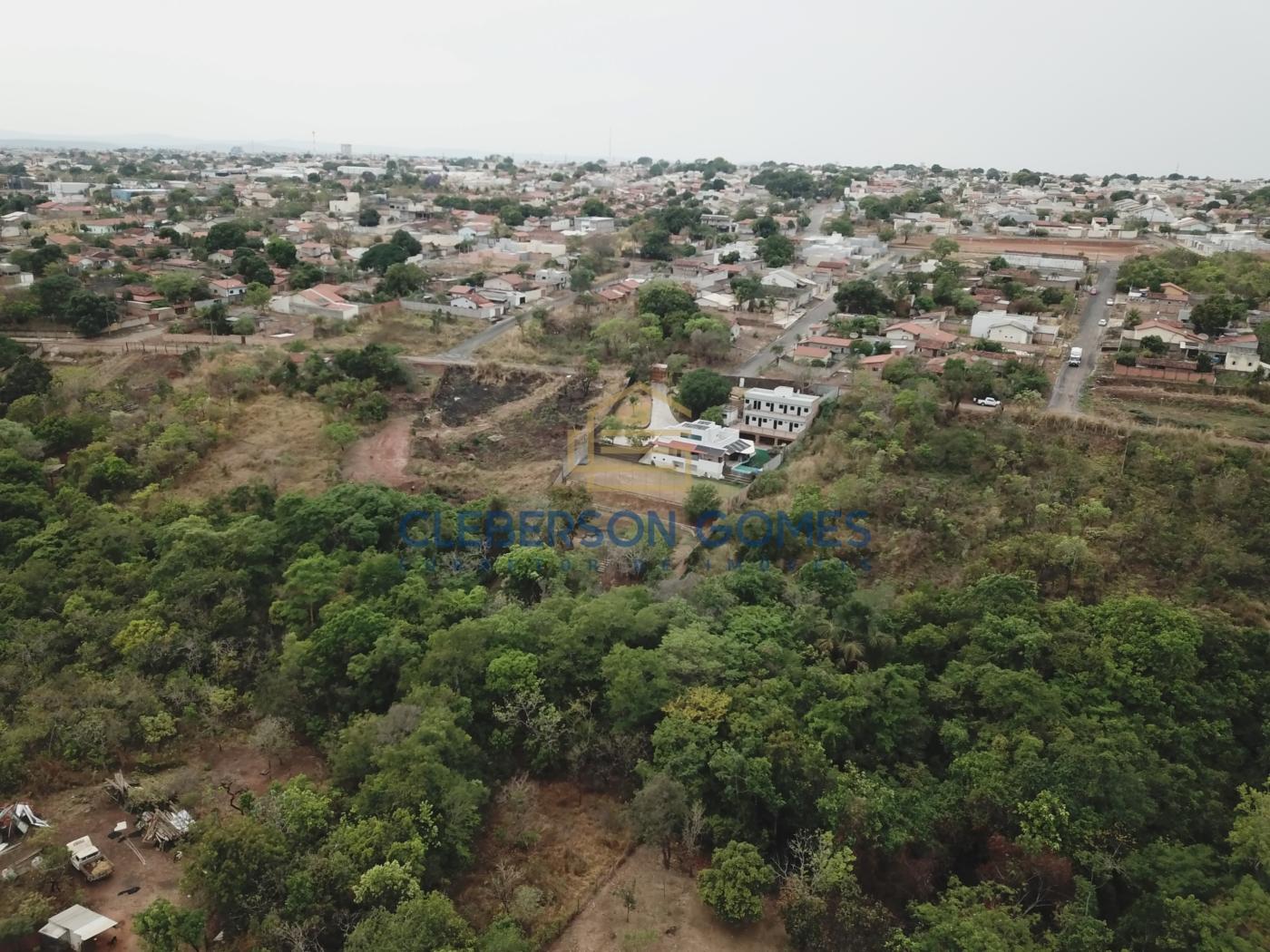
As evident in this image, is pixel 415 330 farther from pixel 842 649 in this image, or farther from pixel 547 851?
pixel 547 851

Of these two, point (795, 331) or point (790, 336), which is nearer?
point (790, 336)

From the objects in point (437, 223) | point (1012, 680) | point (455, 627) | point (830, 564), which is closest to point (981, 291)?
point (830, 564)

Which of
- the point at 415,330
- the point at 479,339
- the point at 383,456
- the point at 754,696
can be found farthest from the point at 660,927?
the point at 415,330

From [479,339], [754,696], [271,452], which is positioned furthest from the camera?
[479,339]

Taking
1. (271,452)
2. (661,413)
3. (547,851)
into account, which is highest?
(661,413)

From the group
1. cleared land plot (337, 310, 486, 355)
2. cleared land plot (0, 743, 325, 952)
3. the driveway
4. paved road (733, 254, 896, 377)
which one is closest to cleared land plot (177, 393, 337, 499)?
cleared land plot (337, 310, 486, 355)

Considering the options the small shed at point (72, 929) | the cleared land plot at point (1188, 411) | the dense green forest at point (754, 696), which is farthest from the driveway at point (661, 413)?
the small shed at point (72, 929)
